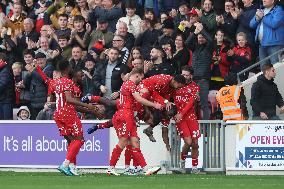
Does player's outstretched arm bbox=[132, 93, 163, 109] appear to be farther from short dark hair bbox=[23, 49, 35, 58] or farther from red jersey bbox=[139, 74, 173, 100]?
short dark hair bbox=[23, 49, 35, 58]

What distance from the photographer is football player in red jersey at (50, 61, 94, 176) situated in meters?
22.5

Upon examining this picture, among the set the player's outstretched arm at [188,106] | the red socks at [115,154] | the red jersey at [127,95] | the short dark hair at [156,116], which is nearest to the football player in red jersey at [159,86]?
the red jersey at [127,95]

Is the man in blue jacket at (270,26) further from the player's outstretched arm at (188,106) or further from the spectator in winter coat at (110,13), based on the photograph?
the spectator in winter coat at (110,13)

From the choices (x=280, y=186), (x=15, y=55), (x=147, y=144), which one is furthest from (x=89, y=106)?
(x=15, y=55)

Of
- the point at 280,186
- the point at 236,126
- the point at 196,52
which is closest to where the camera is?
the point at 280,186

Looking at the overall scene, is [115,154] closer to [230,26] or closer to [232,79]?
[232,79]

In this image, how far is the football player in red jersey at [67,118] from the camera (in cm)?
2245

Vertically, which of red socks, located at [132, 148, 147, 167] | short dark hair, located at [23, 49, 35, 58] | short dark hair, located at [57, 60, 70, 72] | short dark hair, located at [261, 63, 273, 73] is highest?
short dark hair, located at [23, 49, 35, 58]

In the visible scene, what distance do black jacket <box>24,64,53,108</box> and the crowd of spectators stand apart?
0.02 metres

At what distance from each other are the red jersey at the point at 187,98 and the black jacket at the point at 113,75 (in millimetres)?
1957

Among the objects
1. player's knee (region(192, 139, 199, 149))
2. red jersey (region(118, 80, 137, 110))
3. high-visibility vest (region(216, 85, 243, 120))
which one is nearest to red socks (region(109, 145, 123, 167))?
red jersey (region(118, 80, 137, 110))

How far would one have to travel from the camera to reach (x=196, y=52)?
86.1 feet

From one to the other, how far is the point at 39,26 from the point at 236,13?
20.1ft

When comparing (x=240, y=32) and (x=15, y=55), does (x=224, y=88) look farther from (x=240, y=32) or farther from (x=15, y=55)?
(x=15, y=55)
